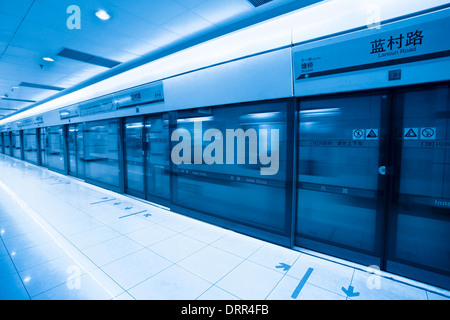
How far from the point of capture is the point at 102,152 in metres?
6.87

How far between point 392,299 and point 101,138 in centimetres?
752

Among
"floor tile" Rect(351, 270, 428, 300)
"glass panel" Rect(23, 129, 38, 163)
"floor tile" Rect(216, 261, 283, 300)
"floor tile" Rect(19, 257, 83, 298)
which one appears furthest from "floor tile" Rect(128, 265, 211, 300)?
"glass panel" Rect(23, 129, 38, 163)

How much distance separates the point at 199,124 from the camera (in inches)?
159

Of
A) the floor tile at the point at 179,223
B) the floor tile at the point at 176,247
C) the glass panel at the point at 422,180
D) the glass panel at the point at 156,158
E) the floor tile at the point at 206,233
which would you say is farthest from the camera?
the glass panel at the point at 156,158

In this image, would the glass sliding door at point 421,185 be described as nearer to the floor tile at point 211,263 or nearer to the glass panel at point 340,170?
the glass panel at point 340,170

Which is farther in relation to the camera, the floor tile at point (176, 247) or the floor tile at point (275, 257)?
the floor tile at point (176, 247)

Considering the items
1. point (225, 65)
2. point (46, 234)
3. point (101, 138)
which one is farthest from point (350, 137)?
point (101, 138)

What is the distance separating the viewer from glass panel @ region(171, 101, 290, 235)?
309 centimetres

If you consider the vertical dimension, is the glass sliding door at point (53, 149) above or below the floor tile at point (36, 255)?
above

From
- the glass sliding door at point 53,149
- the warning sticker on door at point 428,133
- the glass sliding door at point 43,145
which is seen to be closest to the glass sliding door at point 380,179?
the warning sticker on door at point 428,133

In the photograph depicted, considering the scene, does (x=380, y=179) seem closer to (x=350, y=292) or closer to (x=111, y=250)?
(x=350, y=292)

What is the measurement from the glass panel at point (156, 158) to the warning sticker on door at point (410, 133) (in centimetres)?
412

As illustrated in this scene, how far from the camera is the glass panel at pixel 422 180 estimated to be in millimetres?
2104

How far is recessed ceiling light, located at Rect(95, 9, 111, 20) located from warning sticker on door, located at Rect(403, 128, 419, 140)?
3.58m
